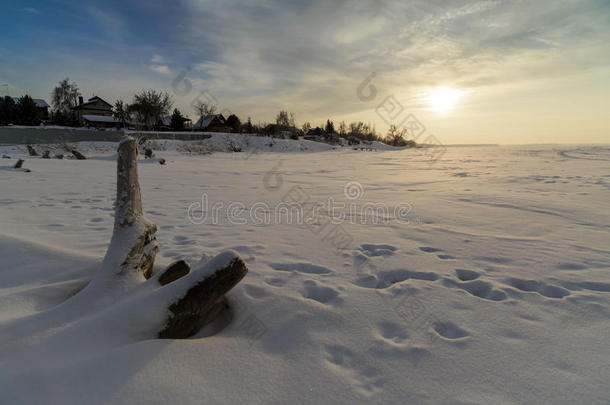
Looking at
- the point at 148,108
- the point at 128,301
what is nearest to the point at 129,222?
the point at 128,301

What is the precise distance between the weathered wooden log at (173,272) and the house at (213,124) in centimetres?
5680

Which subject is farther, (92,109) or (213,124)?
(92,109)

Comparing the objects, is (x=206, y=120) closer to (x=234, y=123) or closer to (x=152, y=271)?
(x=234, y=123)

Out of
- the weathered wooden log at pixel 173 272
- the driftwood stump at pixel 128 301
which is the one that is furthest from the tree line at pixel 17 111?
the weathered wooden log at pixel 173 272

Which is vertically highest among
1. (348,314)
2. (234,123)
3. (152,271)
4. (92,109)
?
(92,109)

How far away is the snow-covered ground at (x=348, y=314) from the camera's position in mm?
1488

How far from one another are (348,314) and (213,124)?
58.1 m

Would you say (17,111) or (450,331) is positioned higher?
(17,111)

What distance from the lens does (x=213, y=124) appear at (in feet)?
180

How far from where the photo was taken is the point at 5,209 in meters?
4.81

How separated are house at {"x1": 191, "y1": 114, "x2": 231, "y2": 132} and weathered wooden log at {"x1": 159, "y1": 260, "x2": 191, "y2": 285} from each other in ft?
186

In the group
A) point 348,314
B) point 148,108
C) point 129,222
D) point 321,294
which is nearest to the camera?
point 348,314

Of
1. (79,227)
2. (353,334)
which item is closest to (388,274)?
(353,334)

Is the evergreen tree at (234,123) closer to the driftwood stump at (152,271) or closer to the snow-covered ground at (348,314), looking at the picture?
the snow-covered ground at (348,314)
